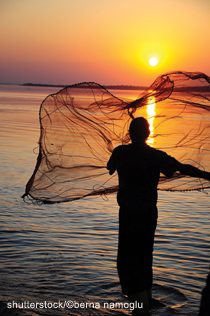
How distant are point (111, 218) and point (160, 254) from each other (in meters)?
2.21

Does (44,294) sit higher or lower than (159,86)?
lower

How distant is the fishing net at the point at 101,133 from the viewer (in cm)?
610

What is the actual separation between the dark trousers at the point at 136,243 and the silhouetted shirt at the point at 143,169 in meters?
0.09

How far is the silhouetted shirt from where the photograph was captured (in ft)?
15.2

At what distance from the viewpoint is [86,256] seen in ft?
25.5

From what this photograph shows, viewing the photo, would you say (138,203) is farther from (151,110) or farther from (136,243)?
(151,110)

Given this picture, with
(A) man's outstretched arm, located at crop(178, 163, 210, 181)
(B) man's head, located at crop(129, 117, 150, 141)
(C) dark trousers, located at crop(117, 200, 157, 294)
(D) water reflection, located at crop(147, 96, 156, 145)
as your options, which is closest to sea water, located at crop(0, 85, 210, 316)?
(C) dark trousers, located at crop(117, 200, 157, 294)

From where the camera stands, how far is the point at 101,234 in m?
8.86

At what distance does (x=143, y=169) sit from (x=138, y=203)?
0.32 m

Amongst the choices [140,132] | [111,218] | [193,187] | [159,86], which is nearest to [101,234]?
[111,218]

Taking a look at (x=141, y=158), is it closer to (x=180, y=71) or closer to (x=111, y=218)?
(x=180, y=71)

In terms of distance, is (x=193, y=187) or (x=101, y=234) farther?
(x=101, y=234)

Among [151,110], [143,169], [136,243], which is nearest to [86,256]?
[151,110]

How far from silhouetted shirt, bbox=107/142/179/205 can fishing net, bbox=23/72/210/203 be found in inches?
53.2
